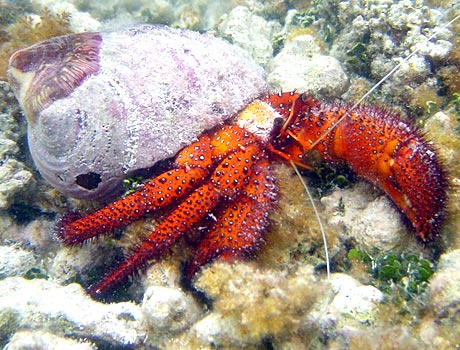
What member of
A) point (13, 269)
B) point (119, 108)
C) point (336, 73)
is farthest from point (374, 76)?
point (13, 269)

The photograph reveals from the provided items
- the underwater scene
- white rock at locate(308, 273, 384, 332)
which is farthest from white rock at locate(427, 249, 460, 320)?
white rock at locate(308, 273, 384, 332)

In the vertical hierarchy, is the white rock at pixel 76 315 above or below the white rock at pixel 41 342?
below

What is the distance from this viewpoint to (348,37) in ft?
16.3

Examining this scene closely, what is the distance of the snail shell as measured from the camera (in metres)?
3.45

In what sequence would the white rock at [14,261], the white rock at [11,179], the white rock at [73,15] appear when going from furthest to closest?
the white rock at [73,15], the white rock at [11,179], the white rock at [14,261]

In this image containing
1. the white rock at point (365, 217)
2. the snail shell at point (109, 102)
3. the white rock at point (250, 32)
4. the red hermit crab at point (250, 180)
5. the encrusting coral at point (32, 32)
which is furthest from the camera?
the white rock at point (250, 32)

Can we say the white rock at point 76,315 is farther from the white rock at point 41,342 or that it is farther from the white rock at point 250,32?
the white rock at point 250,32

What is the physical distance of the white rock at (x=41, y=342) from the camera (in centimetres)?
281

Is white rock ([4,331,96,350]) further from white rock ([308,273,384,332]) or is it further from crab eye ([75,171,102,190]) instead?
white rock ([308,273,384,332])

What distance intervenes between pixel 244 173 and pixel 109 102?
4.69ft

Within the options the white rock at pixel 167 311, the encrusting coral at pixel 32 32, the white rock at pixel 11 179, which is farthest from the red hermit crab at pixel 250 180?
the encrusting coral at pixel 32 32

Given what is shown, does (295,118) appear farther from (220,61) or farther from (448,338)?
(448,338)

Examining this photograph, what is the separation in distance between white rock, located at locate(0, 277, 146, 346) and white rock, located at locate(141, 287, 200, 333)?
29 cm

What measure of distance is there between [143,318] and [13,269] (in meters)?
1.71
